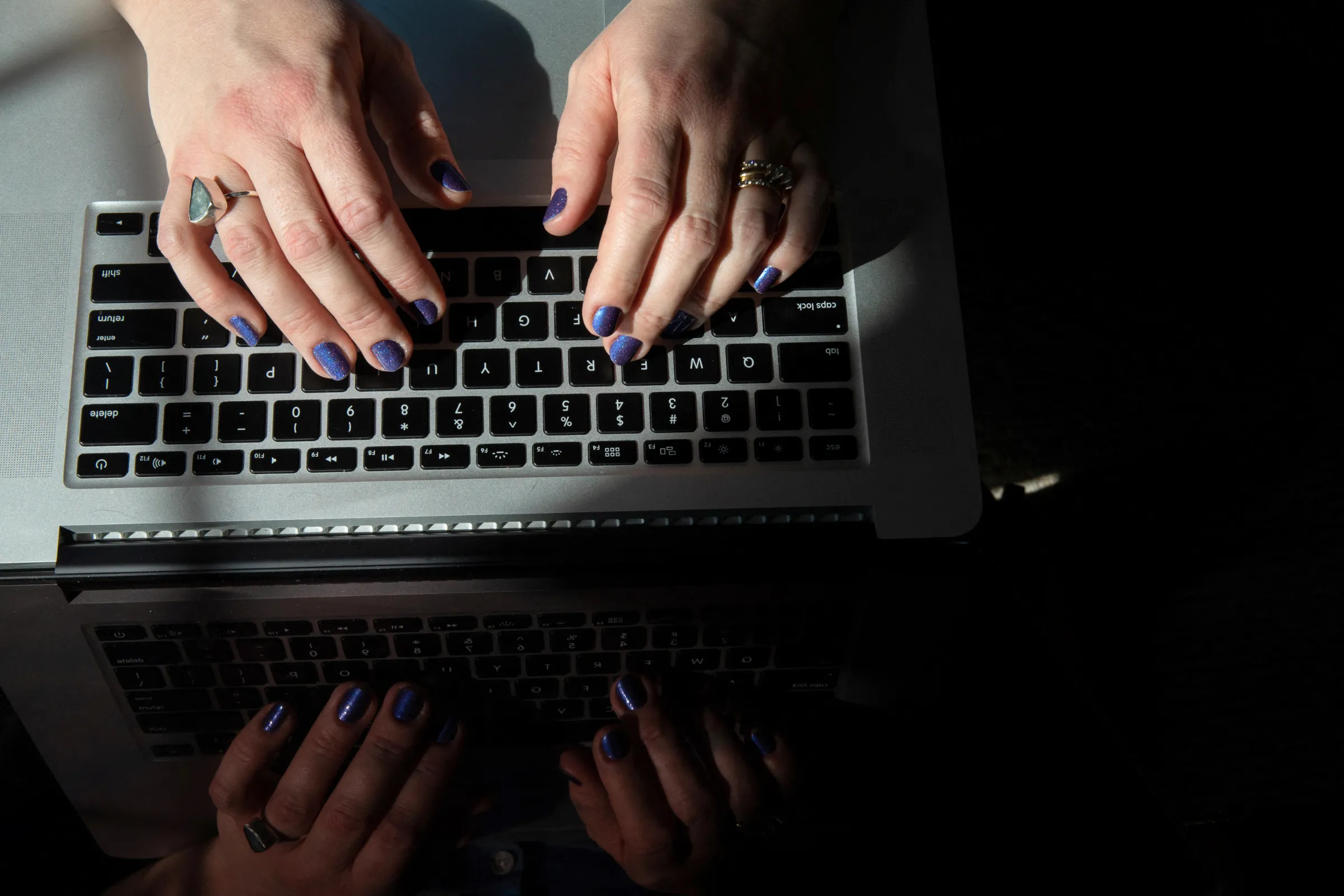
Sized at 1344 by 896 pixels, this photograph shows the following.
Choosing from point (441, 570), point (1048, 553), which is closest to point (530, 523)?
point (441, 570)

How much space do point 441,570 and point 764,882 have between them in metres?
0.23

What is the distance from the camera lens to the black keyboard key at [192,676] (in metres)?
0.40

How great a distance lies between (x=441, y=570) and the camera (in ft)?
1.44

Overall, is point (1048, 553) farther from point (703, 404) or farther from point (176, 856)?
point (176, 856)

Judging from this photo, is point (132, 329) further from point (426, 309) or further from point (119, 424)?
point (426, 309)

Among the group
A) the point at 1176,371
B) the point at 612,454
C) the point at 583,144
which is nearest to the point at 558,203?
the point at 583,144

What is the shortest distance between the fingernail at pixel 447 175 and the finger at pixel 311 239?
0.20 ft

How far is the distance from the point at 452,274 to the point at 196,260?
13 centimetres

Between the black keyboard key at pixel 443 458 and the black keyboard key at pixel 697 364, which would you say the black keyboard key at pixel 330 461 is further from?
the black keyboard key at pixel 697 364

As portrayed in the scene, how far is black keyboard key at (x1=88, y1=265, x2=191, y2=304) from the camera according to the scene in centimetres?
45

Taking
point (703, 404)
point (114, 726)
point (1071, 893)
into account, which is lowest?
point (1071, 893)

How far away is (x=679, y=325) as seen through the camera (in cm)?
45

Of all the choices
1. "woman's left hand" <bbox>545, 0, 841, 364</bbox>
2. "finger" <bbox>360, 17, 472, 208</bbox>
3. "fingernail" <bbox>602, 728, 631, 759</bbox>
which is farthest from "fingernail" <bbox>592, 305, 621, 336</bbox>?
"fingernail" <bbox>602, 728, 631, 759</bbox>

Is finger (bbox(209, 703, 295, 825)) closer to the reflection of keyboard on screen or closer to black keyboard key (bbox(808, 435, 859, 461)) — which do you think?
the reflection of keyboard on screen
